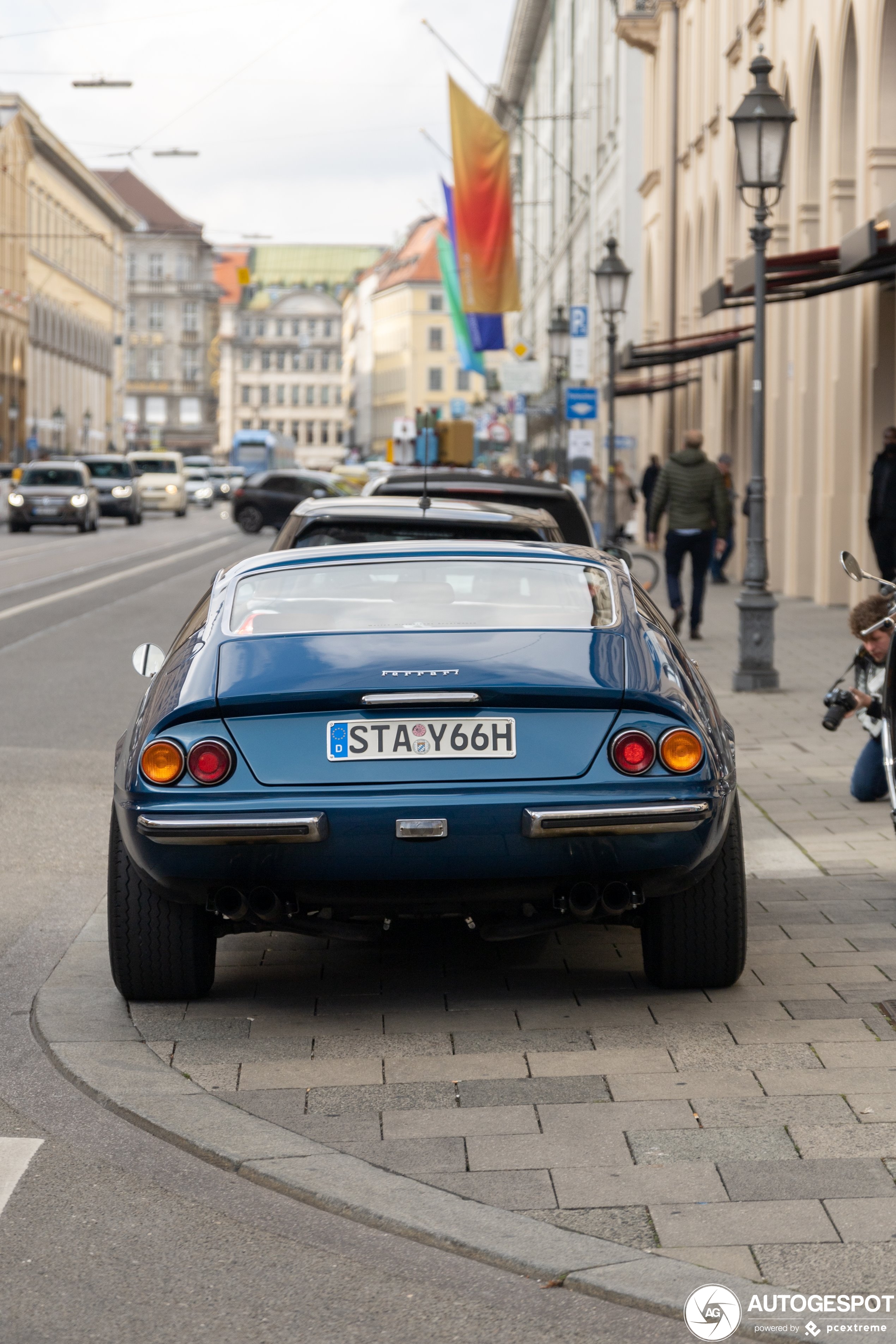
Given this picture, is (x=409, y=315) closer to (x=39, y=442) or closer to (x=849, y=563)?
(x=39, y=442)

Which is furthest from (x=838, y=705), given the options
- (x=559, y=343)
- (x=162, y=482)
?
(x=162, y=482)

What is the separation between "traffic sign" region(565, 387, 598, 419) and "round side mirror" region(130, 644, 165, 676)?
2802 centimetres

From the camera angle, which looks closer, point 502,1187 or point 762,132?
point 502,1187

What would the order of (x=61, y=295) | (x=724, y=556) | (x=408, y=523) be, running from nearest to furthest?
1. (x=408, y=523)
2. (x=724, y=556)
3. (x=61, y=295)

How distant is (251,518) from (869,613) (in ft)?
156

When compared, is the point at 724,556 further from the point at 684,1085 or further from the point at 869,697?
the point at 684,1085

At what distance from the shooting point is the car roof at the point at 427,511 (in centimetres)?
836

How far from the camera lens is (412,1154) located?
4262mm

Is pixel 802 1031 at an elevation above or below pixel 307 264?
below

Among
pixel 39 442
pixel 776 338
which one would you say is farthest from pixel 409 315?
pixel 776 338

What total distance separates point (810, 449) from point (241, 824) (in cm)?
2170

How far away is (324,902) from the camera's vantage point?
16.9ft

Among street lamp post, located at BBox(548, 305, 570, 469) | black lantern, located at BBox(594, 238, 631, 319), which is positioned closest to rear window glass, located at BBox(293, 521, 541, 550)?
black lantern, located at BBox(594, 238, 631, 319)

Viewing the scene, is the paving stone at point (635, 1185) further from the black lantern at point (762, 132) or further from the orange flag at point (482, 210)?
the orange flag at point (482, 210)
